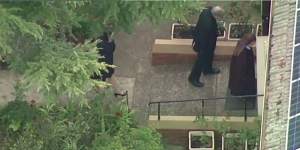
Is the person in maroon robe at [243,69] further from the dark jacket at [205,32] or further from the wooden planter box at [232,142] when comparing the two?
the wooden planter box at [232,142]

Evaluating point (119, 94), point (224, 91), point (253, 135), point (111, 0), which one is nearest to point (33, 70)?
point (111, 0)

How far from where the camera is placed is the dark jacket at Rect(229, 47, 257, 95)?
11.4 metres

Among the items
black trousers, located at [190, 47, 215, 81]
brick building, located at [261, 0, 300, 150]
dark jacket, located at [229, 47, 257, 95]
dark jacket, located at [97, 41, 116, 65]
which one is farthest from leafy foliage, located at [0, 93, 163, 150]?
black trousers, located at [190, 47, 215, 81]

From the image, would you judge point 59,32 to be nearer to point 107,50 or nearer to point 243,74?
point 107,50

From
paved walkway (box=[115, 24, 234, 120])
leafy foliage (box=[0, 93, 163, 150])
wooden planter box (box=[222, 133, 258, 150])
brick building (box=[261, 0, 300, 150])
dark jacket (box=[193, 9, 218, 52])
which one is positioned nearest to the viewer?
brick building (box=[261, 0, 300, 150])

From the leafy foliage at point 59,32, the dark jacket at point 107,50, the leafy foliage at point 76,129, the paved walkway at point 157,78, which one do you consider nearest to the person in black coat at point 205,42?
the paved walkway at point 157,78

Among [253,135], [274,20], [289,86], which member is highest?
[274,20]

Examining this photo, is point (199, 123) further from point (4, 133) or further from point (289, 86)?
point (289, 86)

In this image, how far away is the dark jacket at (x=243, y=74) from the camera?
11.4 m

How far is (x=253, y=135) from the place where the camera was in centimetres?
1027

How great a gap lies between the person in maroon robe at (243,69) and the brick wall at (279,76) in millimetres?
3176

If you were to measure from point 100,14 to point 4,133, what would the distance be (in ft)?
7.79

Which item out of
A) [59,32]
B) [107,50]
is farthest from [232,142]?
[59,32]

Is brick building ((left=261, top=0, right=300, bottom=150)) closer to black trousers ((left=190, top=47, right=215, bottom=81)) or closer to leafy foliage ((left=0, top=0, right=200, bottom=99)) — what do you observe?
leafy foliage ((left=0, top=0, right=200, bottom=99))
